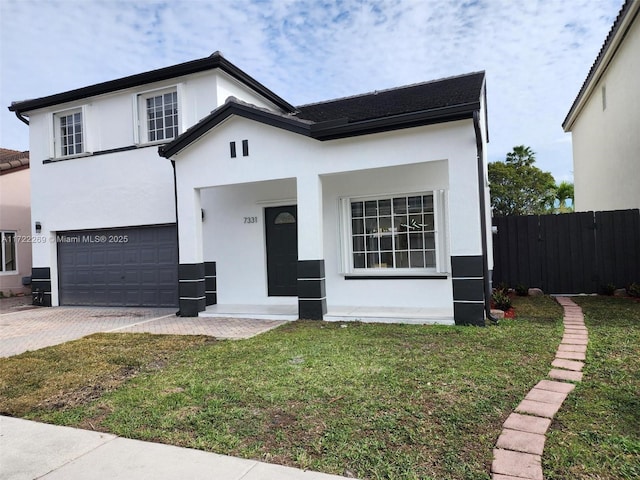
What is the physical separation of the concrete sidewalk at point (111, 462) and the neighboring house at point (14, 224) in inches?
568

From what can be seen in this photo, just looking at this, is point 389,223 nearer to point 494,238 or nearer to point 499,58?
point 494,238

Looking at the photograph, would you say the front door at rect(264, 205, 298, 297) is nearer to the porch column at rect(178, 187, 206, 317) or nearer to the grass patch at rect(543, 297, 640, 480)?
the porch column at rect(178, 187, 206, 317)

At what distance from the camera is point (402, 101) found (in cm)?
905

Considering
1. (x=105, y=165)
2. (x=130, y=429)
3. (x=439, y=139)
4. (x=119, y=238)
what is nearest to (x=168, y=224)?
(x=119, y=238)

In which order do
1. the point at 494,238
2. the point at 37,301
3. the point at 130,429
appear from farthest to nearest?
1. the point at 37,301
2. the point at 494,238
3. the point at 130,429

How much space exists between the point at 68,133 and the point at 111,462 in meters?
11.7

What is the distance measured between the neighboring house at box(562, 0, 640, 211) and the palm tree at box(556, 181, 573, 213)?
12.2 m

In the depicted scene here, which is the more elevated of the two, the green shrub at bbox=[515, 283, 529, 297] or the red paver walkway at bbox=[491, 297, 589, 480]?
the green shrub at bbox=[515, 283, 529, 297]

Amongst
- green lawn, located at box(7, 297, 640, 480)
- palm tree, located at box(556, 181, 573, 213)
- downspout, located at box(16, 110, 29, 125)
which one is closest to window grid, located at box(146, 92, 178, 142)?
downspout, located at box(16, 110, 29, 125)

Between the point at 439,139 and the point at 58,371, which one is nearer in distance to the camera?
the point at 58,371

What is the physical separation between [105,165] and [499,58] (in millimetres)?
10397

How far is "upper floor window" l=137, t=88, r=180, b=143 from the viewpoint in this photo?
10.8 m

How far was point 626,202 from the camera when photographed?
11.1 m

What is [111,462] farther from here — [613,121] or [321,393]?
[613,121]
